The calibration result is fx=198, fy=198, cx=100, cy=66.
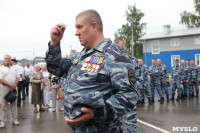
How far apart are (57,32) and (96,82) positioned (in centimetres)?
63

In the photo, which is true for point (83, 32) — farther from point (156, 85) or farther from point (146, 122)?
point (156, 85)

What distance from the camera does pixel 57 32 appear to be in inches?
72.5

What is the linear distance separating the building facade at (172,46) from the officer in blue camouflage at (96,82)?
1206 inches

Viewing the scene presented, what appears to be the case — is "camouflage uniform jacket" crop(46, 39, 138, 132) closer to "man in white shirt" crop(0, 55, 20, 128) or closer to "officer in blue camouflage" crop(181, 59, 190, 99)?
"man in white shirt" crop(0, 55, 20, 128)

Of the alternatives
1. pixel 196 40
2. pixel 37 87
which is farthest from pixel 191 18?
pixel 37 87

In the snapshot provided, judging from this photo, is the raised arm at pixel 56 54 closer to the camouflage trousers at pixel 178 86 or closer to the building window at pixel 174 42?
the camouflage trousers at pixel 178 86

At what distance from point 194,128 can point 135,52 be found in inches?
1281

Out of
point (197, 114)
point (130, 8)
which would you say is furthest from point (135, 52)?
point (197, 114)

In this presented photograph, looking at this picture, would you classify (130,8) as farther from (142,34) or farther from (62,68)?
(62,68)

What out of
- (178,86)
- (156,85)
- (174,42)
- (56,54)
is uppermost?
(174,42)

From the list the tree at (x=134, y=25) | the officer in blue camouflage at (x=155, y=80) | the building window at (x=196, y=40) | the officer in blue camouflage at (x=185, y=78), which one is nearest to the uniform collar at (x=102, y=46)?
the officer in blue camouflage at (x=155, y=80)

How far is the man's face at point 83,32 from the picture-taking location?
67.7 inches

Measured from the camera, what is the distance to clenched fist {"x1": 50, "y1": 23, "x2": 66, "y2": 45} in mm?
1836

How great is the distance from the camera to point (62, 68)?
2.02 m
